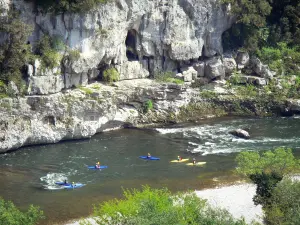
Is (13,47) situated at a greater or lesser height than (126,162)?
greater

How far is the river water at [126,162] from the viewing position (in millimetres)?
41500

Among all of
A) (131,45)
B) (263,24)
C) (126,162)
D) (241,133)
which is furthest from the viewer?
(263,24)

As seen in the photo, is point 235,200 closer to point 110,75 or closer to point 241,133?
point 241,133

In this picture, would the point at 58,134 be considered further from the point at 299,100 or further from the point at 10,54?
the point at 299,100

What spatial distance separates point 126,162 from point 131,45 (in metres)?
15.7

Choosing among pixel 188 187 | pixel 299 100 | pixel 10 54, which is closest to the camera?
pixel 188 187

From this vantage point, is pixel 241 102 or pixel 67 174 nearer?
pixel 67 174

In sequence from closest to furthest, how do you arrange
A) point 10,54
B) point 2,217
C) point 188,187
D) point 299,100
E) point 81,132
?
point 2,217 → point 188,187 → point 10,54 → point 81,132 → point 299,100

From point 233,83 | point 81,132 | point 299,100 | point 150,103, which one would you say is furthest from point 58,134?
point 299,100

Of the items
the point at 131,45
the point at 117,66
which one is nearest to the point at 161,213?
the point at 117,66

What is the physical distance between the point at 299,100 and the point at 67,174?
Result: 27422 millimetres

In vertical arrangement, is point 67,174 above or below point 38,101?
below

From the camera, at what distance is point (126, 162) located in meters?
48.4

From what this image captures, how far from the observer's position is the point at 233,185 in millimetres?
43094
